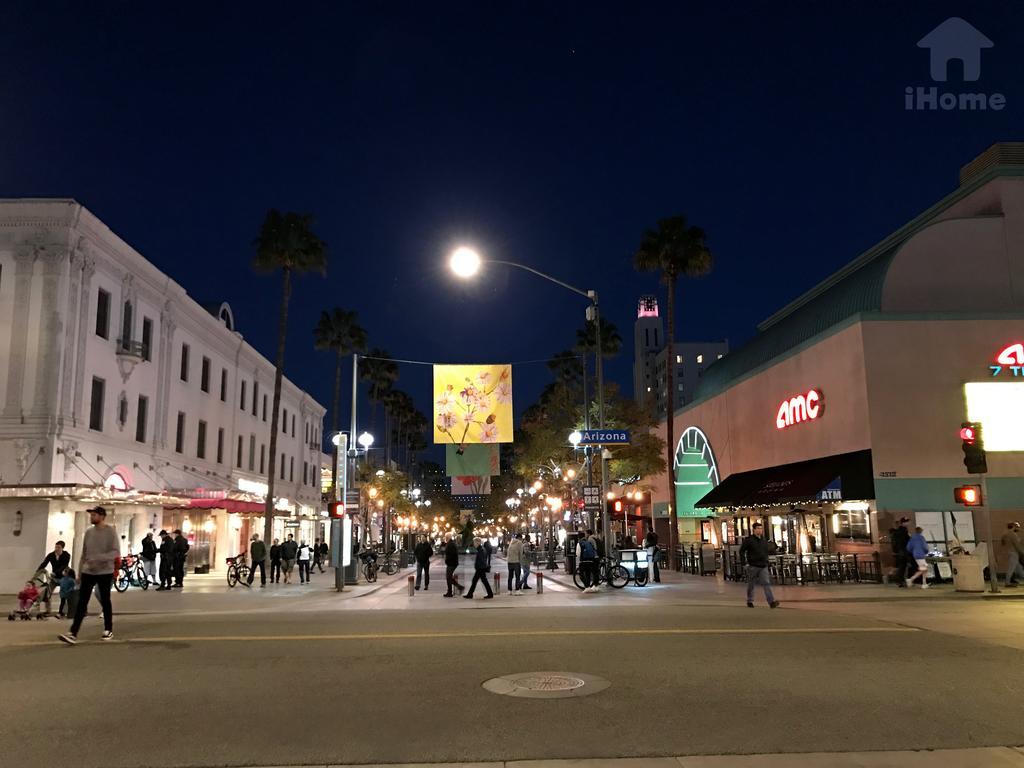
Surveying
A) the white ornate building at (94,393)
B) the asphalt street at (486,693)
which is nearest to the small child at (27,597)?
the asphalt street at (486,693)

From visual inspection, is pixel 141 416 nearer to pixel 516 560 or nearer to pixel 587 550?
pixel 516 560

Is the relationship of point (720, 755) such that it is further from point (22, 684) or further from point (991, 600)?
point (991, 600)

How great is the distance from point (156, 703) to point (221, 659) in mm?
2663

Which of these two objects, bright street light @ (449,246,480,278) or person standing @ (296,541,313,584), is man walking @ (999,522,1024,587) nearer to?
bright street light @ (449,246,480,278)

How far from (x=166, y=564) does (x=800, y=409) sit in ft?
74.5

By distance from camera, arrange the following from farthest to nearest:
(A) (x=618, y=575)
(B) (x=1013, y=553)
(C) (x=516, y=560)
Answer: (A) (x=618, y=575) < (C) (x=516, y=560) < (B) (x=1013, y=553)

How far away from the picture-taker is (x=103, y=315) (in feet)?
96.1

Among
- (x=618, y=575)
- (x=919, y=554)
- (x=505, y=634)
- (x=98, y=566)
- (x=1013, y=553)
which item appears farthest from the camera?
(x=618, y=575)

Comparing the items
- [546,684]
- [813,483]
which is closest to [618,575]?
[813,483]

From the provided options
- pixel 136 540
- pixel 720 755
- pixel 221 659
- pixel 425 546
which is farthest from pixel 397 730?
pixel 136 540

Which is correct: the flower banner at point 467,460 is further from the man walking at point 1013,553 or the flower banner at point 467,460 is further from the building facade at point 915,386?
the man walking at point 1013,553

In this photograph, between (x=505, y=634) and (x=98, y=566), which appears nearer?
(x=98, y=566)

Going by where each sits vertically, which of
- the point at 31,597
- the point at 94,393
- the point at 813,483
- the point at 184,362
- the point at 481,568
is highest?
the point at 184,362

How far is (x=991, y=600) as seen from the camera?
1975 cm
